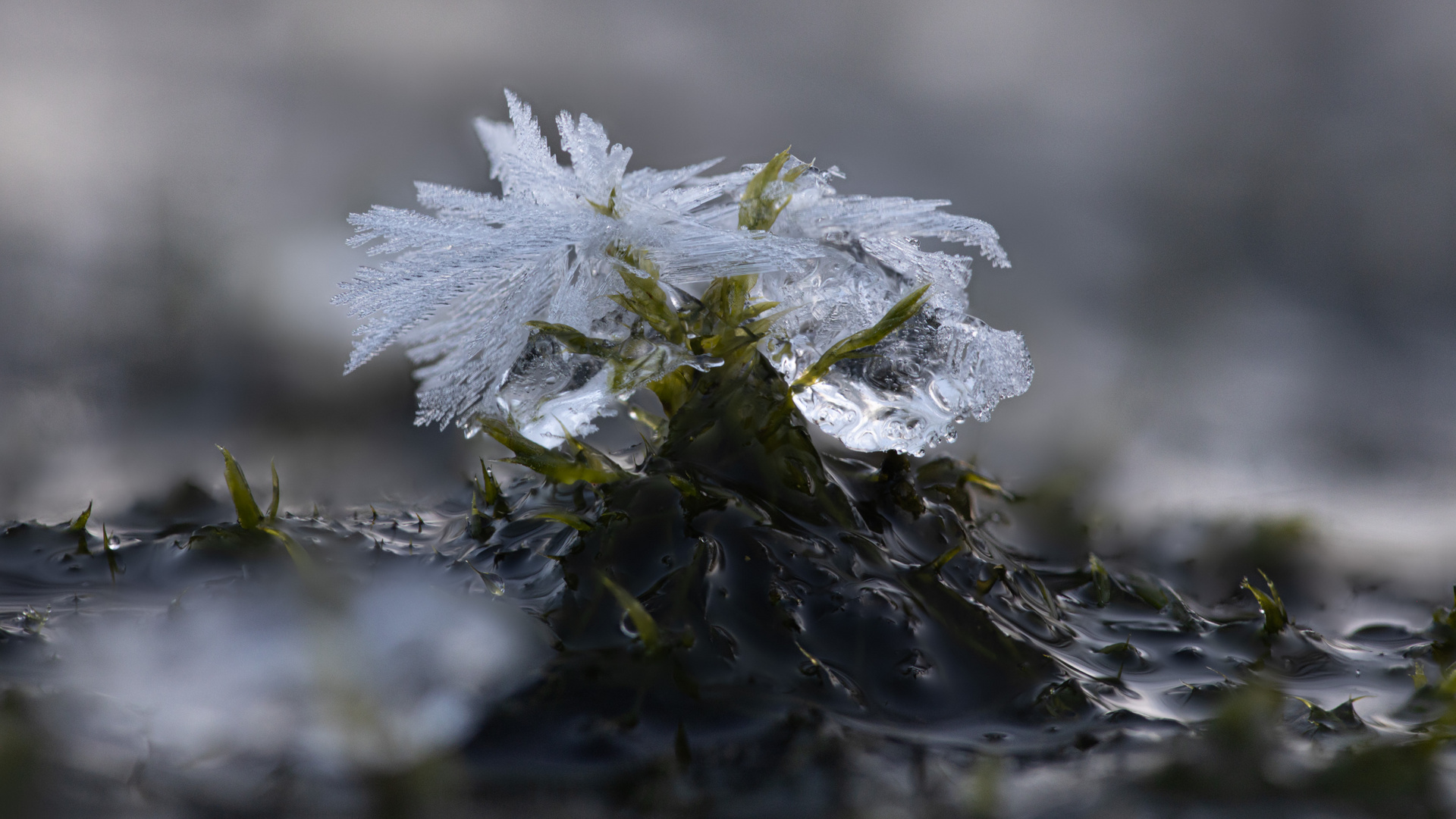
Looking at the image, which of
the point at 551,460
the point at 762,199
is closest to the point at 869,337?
the point at 762,199

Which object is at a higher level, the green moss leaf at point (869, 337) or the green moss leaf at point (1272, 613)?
the green moss leaf at point (1272, 613)

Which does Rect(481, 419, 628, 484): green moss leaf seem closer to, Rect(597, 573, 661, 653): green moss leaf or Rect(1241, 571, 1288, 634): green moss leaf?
Rect(597, 573, 661, 653): green moss leaf

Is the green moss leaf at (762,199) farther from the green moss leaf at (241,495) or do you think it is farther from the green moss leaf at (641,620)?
the green moss leaf at (241,495)

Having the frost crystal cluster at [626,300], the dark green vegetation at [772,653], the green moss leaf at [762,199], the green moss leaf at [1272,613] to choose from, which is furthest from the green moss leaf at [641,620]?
the green moss leaf at [1272,613]

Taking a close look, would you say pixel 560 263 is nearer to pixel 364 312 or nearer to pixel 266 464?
pixel 364 312

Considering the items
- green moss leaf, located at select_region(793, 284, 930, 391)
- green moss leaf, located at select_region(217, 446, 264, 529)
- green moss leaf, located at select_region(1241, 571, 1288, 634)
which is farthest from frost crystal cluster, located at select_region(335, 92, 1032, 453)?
green moss leaf, located at select_region(1241, 571, 1288, 634)

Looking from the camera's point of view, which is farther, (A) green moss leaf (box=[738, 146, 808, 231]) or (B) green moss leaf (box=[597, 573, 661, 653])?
(A) green moss leaf (box=[738, 146, 808, 231])

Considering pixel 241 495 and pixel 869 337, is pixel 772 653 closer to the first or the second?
pixel 869 337

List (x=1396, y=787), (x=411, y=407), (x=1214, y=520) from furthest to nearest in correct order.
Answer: (x=411, y=407), (x=1214, y=520), (x=1396, y=787)

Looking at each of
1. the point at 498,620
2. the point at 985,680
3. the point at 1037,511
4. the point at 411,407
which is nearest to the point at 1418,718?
the point at 985,680
